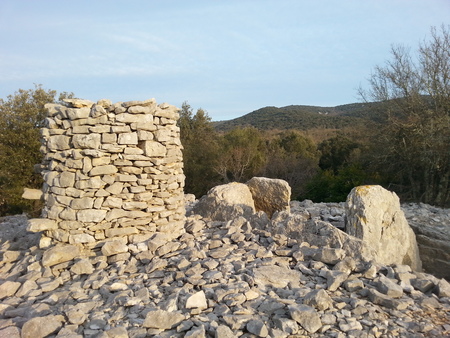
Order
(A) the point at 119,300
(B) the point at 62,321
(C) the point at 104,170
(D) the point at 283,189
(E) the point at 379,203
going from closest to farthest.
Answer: (B) the point at 62,321
(A) the point at 119,300
(C) the point at 104,170
(E) the point at 379,203
(D) the point at 283,189

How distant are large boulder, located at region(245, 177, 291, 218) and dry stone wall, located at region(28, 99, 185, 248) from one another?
225 cm

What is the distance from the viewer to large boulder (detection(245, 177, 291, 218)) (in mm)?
6605

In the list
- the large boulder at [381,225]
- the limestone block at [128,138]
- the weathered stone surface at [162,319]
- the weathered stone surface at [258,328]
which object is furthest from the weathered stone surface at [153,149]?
the large boulder at [381,225]

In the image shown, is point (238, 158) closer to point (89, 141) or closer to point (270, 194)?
point (270, 194)

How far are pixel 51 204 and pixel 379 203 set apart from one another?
533 cm

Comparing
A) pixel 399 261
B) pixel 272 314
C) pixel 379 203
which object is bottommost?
pixel 399 261

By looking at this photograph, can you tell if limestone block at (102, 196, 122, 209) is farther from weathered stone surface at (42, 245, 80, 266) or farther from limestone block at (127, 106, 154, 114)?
limestone block at (127, 106, 154, 114)

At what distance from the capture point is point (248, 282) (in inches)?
154

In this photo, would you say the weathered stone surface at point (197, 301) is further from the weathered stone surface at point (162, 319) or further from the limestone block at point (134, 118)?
the limestone block at point (134, 118)

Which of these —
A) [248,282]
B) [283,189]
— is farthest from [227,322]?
[283,189]

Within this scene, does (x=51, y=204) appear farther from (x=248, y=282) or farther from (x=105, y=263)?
(x=248, y=282)

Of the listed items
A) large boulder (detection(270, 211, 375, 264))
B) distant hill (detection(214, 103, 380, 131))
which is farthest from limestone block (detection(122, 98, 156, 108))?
distant hill (detection(214, 103, 380, 131))

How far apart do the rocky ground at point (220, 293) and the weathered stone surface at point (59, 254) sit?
99 millimetres

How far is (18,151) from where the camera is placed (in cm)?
1255
